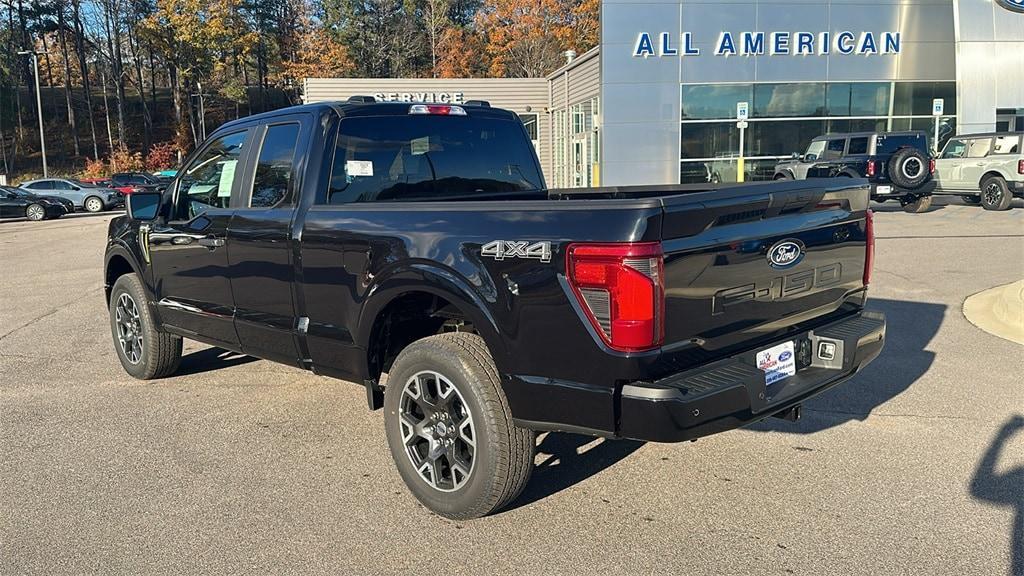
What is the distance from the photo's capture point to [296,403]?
5441 mm

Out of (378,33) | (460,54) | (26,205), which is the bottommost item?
(26,205)

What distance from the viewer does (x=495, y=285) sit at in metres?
3.25

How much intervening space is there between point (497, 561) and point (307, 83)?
31.3 meters

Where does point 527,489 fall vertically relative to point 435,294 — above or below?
below

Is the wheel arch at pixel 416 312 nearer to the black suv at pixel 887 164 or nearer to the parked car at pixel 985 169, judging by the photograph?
the black suv at pixel 887 164

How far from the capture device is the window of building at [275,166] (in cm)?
450

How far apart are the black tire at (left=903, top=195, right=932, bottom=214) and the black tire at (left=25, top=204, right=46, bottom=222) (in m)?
29.9

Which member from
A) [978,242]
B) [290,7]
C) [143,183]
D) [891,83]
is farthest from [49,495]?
[290,7]

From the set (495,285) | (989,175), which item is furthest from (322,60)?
(495,285)

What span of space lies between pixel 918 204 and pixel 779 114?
26.1 feet

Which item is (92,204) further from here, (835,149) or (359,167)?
(359,167)

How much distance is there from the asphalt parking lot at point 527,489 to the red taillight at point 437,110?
6.46 feet

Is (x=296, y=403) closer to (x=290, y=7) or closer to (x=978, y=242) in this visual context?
(x=978, y=242)

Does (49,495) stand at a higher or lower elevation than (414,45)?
lower
